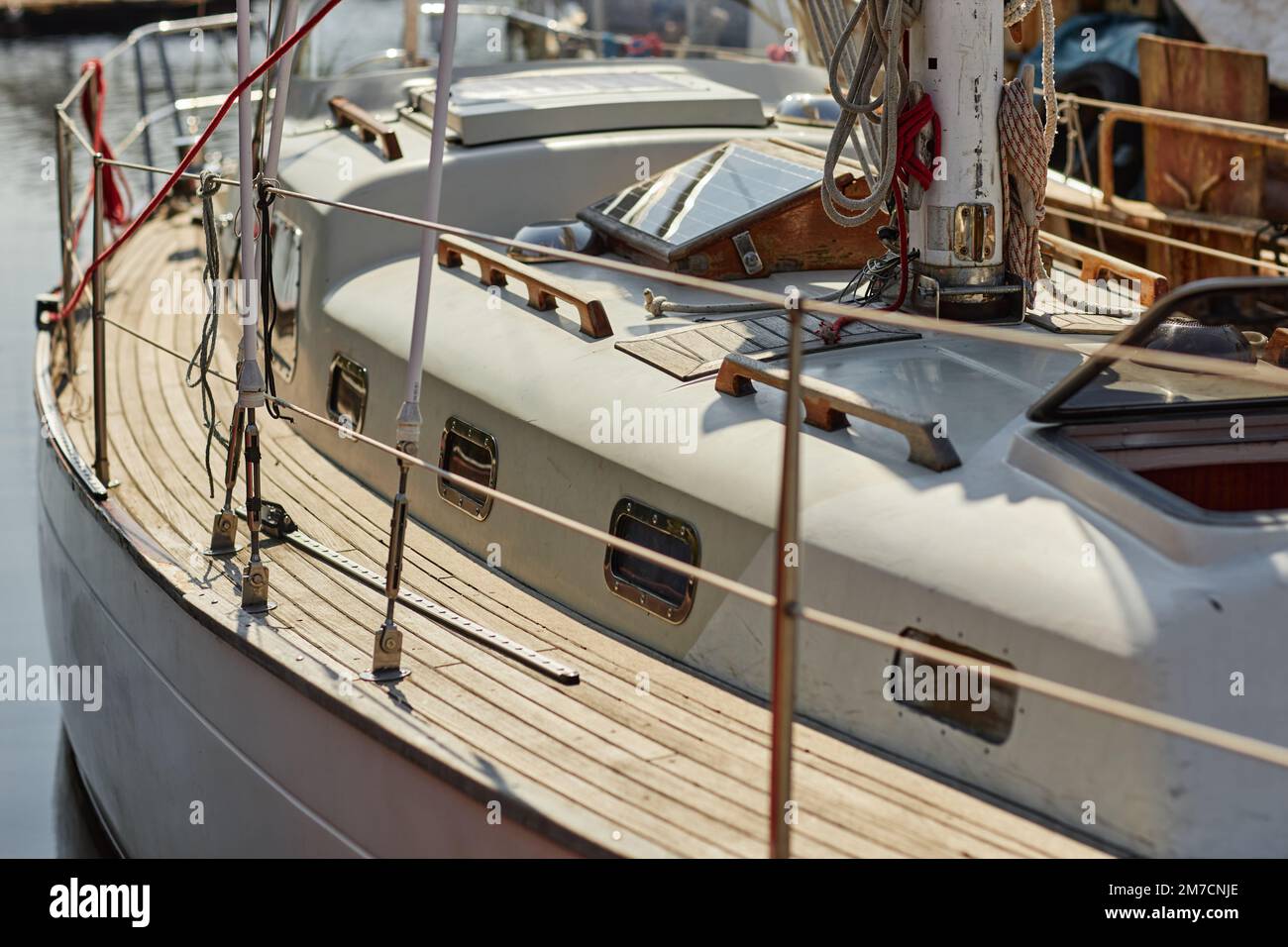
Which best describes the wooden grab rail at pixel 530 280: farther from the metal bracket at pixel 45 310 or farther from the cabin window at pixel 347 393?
the metal bracket at pixel 45 310

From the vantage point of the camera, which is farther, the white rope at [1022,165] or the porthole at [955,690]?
the white rope at [1022,165]

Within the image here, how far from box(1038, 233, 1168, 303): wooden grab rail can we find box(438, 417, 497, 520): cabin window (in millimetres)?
2134

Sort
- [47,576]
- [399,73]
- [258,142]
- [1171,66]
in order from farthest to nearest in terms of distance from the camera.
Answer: [1171,66], [399,73], [47,576], [258,142]

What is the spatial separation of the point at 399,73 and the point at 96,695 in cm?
363

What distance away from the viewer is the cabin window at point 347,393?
248 inches

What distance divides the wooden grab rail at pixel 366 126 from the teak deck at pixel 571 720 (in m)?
1.45

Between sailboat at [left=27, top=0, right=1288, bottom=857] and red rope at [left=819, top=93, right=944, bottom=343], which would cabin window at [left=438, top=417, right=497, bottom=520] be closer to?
sailboat at [left=27, top=0, right=1288, bottom=857]

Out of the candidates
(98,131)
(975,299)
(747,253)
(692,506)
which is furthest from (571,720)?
(98,131)

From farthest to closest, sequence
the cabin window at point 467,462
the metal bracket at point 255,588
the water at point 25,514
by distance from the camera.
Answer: the water at point 25,514 < the cabin window at point 467,462 < the metal bracket at point 255,588

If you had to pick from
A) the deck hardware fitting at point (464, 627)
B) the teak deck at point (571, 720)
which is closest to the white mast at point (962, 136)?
the teak deck at point (571, 720)

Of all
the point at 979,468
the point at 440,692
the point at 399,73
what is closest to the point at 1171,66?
the point at 399,73

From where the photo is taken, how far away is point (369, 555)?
5656 mm

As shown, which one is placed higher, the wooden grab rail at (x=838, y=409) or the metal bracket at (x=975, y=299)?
the metal bracket at (x=975, y=299)
